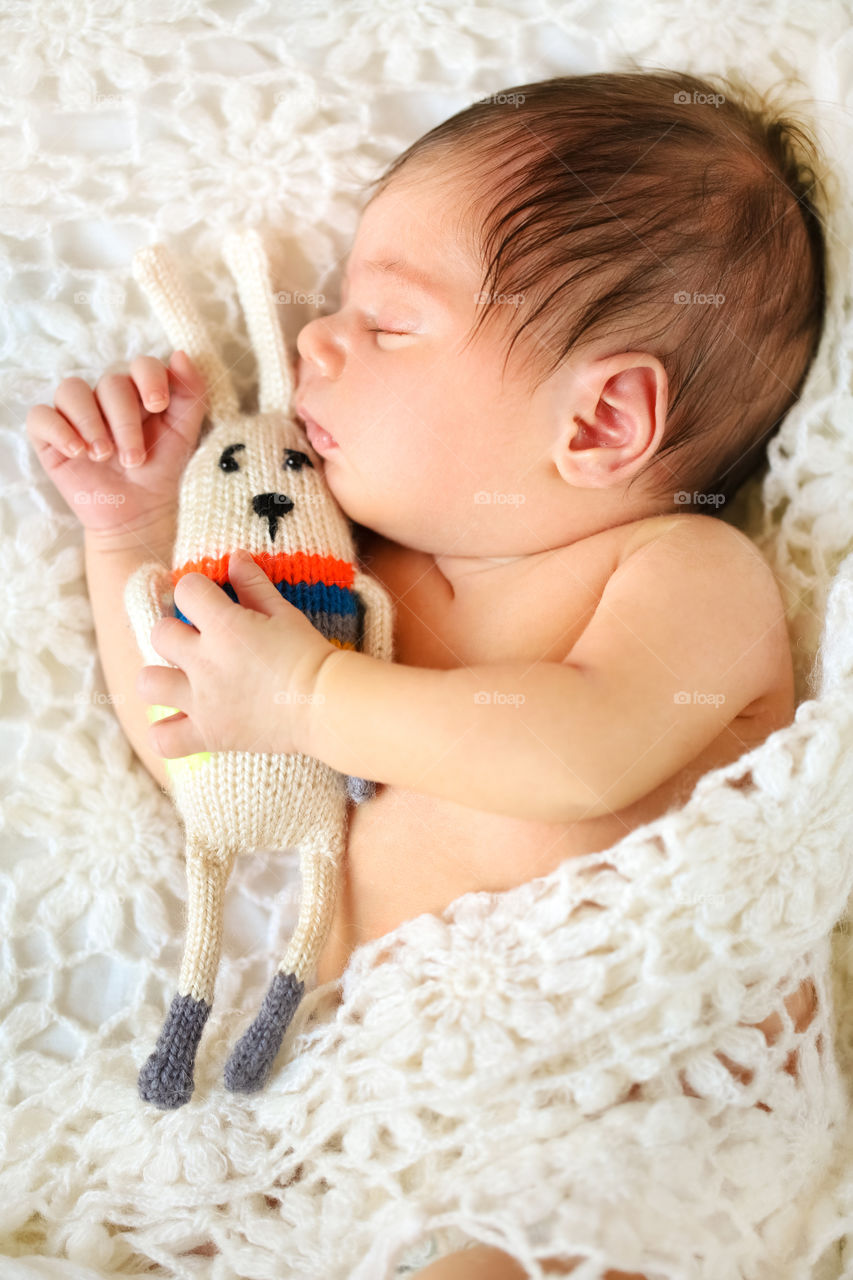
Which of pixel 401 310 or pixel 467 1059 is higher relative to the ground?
pixel 401 310

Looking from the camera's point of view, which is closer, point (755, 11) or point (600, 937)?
point (600, 937)

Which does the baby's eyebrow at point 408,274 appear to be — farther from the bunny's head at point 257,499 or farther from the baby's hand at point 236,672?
the baby's hand at point 236,672

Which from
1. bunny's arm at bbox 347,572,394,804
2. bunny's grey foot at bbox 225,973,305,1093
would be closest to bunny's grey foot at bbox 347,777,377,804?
bunny's arm at bbox 347,572,394,804

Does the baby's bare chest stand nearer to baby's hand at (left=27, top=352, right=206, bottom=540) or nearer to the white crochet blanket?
the white crochet blanket

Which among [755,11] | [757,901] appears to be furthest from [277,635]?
[755,11]

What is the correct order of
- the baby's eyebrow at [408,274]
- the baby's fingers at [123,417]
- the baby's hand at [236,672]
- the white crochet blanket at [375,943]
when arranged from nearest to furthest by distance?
1. the white crochet blanket at [375,943]
2. the baby's hand at [236,672]
3. the baby's eyebrow at [408,274]
4. the baby's fingers at [123,417]

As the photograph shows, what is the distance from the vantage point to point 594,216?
A: 1204 mm

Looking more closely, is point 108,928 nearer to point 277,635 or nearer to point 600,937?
point 277,635

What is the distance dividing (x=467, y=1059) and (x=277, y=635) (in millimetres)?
467

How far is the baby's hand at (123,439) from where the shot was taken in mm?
1349

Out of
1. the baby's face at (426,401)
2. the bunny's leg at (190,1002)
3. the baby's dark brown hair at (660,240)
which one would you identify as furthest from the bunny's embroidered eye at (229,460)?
the bunny's leg at (190,1002)

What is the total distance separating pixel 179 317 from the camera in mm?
1396

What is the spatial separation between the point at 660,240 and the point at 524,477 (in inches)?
11.9

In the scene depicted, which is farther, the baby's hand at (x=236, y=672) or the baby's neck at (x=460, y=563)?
the baby's neck at (x=460, y=563)
